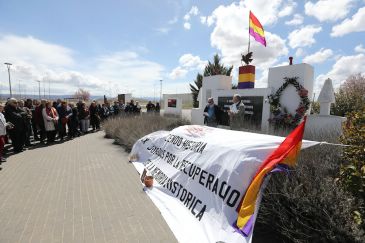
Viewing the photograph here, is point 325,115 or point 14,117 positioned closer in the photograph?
point 325,115

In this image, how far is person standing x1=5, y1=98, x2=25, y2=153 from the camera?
8672mm

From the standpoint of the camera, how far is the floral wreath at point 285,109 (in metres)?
8.70

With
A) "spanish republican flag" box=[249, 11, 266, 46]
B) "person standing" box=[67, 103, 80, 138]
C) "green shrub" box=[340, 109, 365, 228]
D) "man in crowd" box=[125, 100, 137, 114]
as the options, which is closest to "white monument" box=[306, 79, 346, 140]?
"spanish republican flag" box=[249, 11, 266, 46]

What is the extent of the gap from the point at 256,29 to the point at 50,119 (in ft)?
32.5

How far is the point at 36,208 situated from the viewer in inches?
167

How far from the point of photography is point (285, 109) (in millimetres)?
9258

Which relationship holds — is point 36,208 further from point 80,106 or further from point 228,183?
point 80,106

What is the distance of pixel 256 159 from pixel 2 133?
7.44 m

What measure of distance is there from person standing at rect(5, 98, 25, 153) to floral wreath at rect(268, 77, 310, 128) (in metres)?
9.06

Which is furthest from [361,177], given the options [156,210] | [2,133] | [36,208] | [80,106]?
[80,106]

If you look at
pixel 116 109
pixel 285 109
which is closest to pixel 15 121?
pixel 116 109

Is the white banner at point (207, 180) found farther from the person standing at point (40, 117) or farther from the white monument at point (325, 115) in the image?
the person standing at point (40, 117)

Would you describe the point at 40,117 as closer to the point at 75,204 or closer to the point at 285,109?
the point at 75,204

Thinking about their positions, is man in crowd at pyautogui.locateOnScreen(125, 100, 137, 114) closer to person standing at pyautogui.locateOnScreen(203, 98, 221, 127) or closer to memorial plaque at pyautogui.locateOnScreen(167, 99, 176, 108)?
memorial plaque at pyautogui.locateOnScreen(167, 99, 176, 108)
